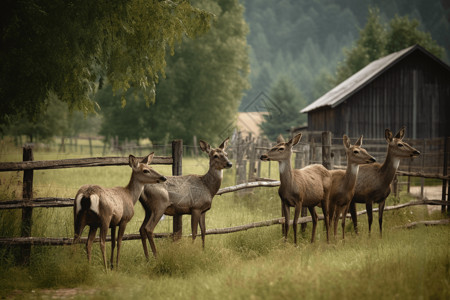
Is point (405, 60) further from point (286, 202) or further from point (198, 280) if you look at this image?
point (198, 280)

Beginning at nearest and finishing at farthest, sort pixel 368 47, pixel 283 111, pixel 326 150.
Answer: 1. pixel 326 150
2. pixel 368 47
3. pixel 283 111

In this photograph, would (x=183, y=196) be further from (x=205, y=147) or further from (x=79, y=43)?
(x=79, y=43)

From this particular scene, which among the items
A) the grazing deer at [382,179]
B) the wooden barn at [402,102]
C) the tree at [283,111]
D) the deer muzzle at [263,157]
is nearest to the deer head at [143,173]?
the deer muzzle at [263,157]

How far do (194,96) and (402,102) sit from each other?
1657cm

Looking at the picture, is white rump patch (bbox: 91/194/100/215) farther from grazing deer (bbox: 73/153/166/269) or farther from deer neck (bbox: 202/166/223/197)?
deer neck (bbox: 202/166/223/197)

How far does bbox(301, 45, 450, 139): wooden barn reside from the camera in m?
25.5

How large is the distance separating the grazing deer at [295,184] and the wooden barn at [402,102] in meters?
17.6

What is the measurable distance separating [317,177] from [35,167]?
15.4ft

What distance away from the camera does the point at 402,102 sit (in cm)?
2558

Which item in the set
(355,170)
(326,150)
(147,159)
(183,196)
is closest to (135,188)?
(147,159)

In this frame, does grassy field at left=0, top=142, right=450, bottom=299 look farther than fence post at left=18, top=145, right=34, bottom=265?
No

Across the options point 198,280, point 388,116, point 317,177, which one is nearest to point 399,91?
point 388,116

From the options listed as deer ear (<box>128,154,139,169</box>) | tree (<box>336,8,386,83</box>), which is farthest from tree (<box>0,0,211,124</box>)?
tree (<box>336,8,386,83</box>)

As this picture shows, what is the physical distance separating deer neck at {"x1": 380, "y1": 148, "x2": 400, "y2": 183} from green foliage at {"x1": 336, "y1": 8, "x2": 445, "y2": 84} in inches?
1637
